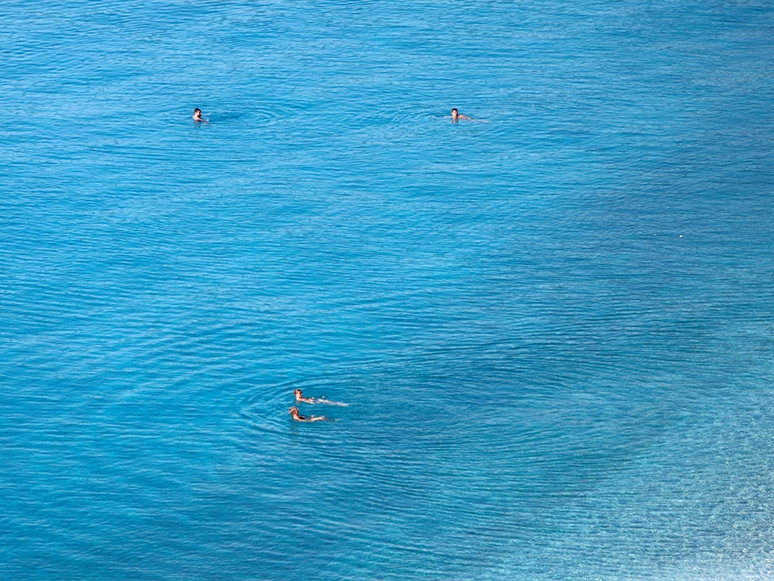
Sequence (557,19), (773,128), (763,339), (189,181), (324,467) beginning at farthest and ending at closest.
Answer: (557,19) → (773,128) → (189,181) → (763,339) → (324,467)

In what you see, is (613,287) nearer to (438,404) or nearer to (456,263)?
(456,263)

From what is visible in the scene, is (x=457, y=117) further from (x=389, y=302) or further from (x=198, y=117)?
(x=389, y=302)

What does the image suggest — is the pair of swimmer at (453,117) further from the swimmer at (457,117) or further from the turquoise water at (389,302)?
the turquoise water at (389,302)

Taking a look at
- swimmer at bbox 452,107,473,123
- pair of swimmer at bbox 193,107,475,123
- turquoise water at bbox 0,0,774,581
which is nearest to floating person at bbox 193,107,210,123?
pair of swimmer at bbox 193,107,475,123

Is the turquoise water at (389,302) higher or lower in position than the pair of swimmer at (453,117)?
lower

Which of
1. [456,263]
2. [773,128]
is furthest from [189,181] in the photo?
[773,128]

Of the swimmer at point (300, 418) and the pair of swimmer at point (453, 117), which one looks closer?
the swimmer at point (300, 418)

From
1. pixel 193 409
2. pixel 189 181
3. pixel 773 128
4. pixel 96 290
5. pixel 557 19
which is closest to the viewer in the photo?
pixel 193 409

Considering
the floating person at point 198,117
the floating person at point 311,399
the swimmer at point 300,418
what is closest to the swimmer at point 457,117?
the floating person at point 198,117

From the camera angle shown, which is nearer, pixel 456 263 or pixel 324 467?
pixel 324 467
